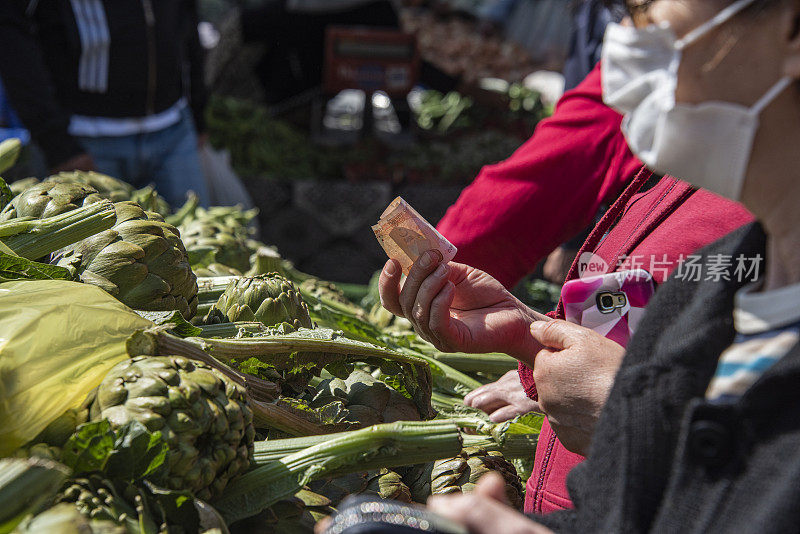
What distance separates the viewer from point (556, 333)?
1.25 m

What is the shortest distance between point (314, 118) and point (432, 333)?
4.33m

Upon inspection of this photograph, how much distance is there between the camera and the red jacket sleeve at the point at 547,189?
2.12 metres

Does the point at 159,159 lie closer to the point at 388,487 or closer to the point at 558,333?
the point at 388,487

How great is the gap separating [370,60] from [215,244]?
340 cm

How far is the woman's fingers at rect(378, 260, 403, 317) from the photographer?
166cm

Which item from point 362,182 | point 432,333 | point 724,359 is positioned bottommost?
point 362,182

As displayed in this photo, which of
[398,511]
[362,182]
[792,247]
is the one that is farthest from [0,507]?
[362,182]

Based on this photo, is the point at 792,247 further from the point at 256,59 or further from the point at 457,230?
the point at 256,59

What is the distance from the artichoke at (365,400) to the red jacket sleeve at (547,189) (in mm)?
740

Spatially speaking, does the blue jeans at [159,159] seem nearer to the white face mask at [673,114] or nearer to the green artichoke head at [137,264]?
the green artichoke head at [137,264]

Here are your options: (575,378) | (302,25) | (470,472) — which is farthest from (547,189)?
(302,25)

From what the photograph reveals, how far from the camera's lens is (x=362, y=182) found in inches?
202

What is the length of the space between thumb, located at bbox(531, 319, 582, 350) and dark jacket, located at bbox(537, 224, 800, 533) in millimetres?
250

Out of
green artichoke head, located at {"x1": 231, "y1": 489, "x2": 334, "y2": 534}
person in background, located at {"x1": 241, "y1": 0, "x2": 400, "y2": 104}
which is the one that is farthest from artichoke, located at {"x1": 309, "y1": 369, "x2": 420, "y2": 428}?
person in background, located at {"x1": 241, "y1": 0, "x2": 400, "y2": 104}
